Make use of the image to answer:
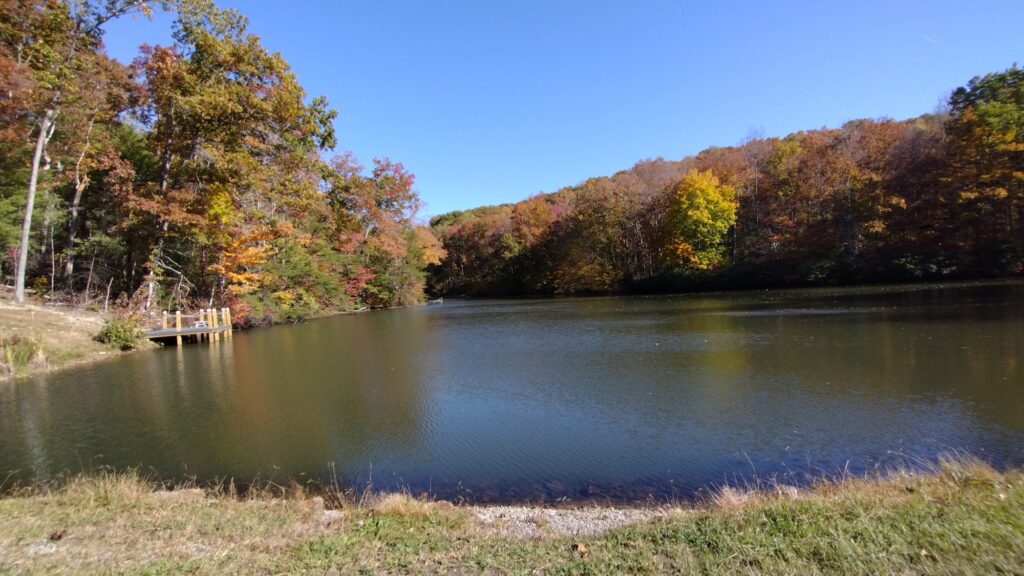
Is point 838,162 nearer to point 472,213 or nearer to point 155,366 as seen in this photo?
point 155,366

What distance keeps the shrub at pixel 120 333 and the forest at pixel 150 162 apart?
3.37 meters

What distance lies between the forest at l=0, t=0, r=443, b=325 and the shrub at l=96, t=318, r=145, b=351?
337 cm

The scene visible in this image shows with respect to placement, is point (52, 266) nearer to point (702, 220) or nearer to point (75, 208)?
point (75, 208)

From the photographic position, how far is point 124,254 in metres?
24.9

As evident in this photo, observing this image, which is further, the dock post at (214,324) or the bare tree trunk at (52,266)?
the bare tree trunk at (52,266)

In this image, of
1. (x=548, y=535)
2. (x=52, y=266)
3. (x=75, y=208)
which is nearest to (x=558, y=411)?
(x=548, y=535)

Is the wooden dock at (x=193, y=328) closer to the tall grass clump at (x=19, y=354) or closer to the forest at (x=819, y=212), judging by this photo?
the tall grass clump at (x=19, y=354)

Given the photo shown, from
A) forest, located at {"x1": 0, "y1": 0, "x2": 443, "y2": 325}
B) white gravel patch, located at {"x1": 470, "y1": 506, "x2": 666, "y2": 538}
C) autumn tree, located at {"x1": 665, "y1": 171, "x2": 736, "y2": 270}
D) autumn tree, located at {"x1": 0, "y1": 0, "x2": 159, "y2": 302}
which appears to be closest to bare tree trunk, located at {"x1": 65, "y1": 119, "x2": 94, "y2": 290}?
forest, located at {"x1": 0, "y1": 0, "x2": 443, "y2": 325}

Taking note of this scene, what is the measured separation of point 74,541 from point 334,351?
13.9 m

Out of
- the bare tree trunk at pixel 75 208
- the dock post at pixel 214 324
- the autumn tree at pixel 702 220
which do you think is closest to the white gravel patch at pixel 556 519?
the dock post at pixel 214 324

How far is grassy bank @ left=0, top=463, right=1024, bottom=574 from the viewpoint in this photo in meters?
3.08

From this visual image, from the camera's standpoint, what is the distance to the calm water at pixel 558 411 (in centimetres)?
638

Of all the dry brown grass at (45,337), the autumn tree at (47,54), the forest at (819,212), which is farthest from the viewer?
the forest at (819,212)

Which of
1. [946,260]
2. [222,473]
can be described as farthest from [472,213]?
[222,473]
